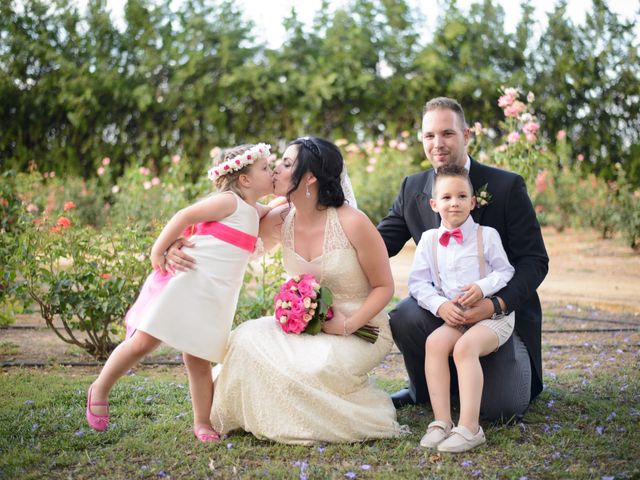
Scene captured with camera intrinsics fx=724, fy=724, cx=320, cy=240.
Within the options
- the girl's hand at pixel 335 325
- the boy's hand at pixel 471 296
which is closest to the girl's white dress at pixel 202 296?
the girl's hand at pixel 335 325

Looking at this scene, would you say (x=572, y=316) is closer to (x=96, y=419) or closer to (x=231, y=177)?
(x=231, y=177)

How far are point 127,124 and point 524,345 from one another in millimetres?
7647

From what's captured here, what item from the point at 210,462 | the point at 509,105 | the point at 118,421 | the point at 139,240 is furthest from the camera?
the point at 509,105

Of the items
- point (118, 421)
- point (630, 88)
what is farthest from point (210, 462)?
point (630, 88)

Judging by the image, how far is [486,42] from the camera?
10148mm

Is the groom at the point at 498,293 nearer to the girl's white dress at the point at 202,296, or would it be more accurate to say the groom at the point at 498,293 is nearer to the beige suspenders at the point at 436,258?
the beige suspenders at the point at 436,258

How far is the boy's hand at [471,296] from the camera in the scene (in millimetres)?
3262

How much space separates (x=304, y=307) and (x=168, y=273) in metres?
0.62

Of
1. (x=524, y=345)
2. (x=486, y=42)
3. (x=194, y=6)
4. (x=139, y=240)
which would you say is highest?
(x=194, y=6)

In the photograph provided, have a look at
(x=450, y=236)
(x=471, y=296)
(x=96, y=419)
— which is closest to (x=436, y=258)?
(x=450, y=236)

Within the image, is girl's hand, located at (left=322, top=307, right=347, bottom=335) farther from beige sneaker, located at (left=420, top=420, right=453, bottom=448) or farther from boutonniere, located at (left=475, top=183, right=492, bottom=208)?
boutonniere, located at (left=475, top=183, right=492, bottom=208)

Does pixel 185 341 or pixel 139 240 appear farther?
pixel 139 240

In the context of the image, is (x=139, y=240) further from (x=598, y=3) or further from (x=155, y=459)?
(x=598, y=3)

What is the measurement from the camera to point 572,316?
20.4 feet
